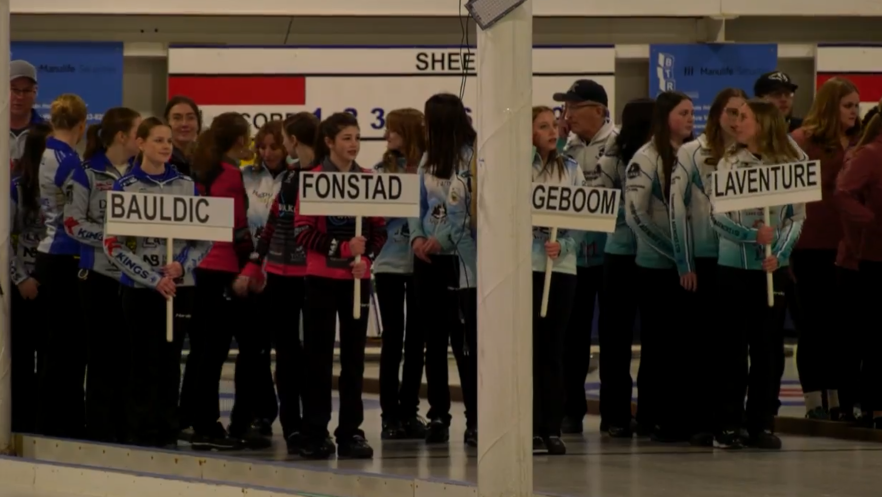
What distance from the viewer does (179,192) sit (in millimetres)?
7215

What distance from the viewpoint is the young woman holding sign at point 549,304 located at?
718 centimetres

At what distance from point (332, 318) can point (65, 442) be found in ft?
4.17

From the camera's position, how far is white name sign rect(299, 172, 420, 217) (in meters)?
6.88

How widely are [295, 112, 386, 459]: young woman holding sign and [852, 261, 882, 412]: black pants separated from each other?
7.86 ft

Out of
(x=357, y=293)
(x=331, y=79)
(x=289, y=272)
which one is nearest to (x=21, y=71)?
(x=289, y=272)

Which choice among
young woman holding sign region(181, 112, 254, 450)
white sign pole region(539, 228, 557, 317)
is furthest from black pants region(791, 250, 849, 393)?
young woman holding sign region(181, 112, 254, 450)

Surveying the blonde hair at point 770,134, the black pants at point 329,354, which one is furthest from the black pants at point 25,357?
the blonde hair at point 770,134

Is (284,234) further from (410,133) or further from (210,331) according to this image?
(410,133)

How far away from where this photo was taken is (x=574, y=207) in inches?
280

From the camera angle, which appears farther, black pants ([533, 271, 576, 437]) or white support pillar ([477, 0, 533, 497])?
black pants ([533, 271, 576, 437])

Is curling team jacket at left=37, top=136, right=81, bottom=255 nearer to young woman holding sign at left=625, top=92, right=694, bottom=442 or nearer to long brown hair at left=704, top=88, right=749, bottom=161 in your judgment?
young woman holding sign at left=625, top=92, right=694, bottom=442

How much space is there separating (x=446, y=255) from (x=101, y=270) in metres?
1.61

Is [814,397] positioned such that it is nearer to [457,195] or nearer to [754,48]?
[457,195]

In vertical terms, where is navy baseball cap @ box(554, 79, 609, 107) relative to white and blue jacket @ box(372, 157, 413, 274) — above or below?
above
